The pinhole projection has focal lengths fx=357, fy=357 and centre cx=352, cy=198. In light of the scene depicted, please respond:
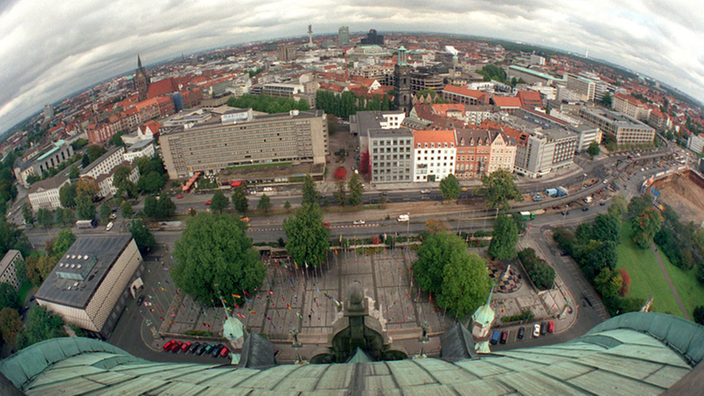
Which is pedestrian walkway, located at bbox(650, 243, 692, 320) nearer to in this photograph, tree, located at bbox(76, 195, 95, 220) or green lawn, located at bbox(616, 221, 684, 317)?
green lawn, located at bbox(616, 221, 684, 317)

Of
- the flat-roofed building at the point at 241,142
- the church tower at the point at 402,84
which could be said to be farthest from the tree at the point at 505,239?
the church tower at the point at 402,84

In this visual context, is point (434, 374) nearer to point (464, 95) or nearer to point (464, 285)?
point (464, 285)

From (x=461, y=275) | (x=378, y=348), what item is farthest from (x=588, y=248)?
(x=378, y=348)

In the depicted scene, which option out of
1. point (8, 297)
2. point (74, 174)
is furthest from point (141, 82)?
point (8, 297)

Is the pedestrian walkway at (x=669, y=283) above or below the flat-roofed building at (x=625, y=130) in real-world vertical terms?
below

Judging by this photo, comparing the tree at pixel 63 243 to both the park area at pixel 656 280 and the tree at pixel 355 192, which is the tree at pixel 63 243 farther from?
the park area at pixel 656 280
